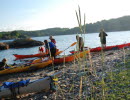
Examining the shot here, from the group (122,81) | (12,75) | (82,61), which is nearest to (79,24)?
(82,61)

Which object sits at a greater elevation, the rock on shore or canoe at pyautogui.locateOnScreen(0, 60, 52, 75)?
canoe at pyautogui.locateOnScreen(0, 60, 52, 75)

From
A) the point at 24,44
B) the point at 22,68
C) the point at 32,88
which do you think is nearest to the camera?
the point at 32,88

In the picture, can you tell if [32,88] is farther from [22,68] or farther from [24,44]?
[24,44]

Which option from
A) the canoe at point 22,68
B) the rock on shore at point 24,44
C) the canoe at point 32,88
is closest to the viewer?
the canoe at point 32,88

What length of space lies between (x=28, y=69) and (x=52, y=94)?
803 cm

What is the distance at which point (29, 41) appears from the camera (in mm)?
67312

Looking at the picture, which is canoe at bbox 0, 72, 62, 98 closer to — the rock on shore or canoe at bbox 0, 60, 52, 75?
canoe at bbox 0, 60, 52, 75

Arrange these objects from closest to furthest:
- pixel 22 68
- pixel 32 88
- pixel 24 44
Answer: pixel 32 88 < pixel 22 68 < pixel 24 44

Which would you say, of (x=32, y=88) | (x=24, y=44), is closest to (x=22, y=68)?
(x=32, y=88)

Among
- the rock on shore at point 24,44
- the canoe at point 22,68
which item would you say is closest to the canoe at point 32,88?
the canoe at point 22,68

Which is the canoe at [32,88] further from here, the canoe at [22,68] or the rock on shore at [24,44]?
the rock on shore at [24,44]

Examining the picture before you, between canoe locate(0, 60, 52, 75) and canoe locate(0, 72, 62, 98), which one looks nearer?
canoe locate(0, 72, 62, 98)

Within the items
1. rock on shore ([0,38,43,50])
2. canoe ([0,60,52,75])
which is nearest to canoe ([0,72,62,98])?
canoe ([0,60,52,75])

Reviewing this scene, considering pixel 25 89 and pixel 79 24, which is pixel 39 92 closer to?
pixel 25 89
